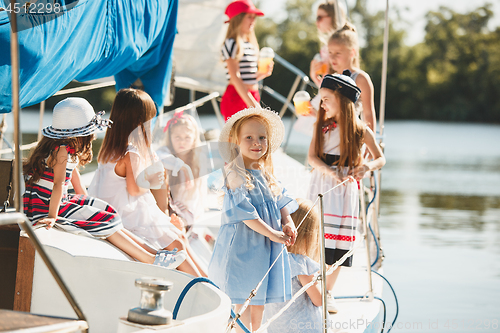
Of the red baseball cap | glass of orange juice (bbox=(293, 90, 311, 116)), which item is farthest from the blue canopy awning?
glass of orange juice (bbox=(293, 90, 311, 116))

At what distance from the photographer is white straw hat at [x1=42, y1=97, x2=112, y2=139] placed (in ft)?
8.02

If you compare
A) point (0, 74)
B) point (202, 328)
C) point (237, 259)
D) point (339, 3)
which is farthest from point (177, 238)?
point (339, 3)

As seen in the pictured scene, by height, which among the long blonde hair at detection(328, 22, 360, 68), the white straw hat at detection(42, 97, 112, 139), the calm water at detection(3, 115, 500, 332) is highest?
the long blonde hair at detection(328, 22, 360, 68)

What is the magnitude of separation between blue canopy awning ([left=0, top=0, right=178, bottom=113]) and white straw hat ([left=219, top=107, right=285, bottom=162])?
0.77m

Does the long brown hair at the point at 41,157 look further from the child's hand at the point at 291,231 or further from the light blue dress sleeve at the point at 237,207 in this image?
the child's hand at the point at 291,231

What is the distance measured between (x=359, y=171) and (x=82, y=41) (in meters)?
1.62

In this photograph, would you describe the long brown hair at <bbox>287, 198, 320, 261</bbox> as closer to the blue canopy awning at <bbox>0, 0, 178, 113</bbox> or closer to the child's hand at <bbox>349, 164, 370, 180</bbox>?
the child's hand at <bbox>349, 164, 370, 180</bbox>

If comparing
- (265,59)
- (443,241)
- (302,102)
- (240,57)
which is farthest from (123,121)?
(443,241)

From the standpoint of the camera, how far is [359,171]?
10.3 ft

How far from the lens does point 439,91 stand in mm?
47000

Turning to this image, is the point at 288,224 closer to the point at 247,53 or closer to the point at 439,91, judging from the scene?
the point at 247,53

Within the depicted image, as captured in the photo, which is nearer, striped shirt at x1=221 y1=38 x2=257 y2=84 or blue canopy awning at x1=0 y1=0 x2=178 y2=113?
blue canopy awning at x1=0 y1=0 x2=178 y2=113

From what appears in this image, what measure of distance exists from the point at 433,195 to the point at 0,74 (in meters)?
12.5

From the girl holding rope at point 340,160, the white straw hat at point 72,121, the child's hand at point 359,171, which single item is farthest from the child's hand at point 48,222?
the child's hand at point 359,171
